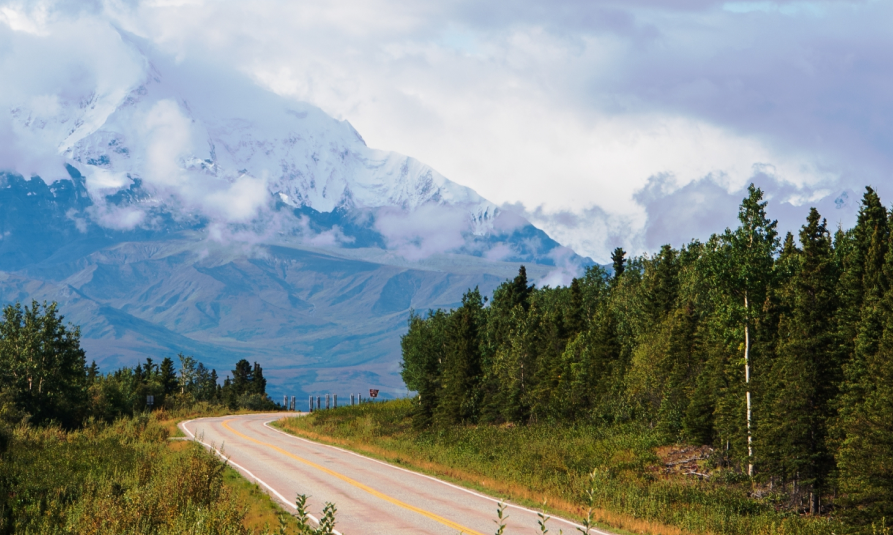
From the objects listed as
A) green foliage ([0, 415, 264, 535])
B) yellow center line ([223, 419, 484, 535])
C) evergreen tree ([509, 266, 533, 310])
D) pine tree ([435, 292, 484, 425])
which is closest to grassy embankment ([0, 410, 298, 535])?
green foliage ([0, 415, 264, 535])

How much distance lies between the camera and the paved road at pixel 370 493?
21.4 meters

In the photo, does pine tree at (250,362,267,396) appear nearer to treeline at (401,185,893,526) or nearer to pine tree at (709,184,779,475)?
treeline at (401,185,893,526)

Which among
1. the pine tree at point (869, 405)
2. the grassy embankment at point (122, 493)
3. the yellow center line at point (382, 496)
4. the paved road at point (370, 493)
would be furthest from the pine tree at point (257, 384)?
the pine tree at point (869, 405)

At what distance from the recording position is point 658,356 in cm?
4916

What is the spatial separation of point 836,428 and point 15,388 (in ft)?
138

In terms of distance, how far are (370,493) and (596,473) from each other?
49.4 feet

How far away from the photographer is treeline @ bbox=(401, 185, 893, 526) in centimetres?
3092

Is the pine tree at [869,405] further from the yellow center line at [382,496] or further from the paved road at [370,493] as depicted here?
the yellow center line at [382,496]

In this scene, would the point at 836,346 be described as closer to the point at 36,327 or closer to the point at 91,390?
the point at 36,327

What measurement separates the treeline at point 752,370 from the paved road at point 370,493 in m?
12.4

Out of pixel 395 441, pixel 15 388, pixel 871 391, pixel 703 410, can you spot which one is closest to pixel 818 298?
pixel 871 391

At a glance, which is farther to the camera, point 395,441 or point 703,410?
point 395,441

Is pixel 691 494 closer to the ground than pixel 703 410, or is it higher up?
closer to the ground

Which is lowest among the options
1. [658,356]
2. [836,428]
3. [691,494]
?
[691,494]
